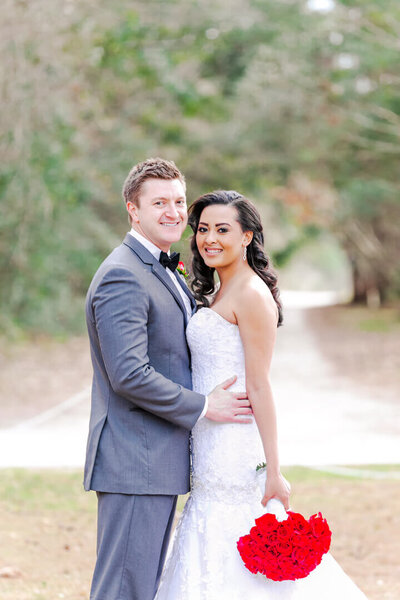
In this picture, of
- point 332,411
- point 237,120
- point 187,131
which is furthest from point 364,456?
point 187,131

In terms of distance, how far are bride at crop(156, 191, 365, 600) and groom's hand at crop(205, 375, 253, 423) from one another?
0.04 m

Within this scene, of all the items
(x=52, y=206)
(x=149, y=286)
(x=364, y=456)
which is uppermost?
(x=52, y=206)

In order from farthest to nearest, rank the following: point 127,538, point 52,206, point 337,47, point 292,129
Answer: point 292,129, point 337,47, point 52,206, point 127,538

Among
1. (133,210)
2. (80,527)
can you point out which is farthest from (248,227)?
(80,527)

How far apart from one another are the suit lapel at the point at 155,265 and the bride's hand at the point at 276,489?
748 mm

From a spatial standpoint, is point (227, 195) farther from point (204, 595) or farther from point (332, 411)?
point (332, 411)

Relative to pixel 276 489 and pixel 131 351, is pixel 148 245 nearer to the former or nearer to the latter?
pixel 131 351

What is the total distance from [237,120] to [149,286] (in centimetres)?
1848

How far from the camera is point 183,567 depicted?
10.7ft

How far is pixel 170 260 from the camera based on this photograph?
3.27 m

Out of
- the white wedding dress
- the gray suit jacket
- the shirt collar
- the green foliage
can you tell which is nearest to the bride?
the white wedding dress

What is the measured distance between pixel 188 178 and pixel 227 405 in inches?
846

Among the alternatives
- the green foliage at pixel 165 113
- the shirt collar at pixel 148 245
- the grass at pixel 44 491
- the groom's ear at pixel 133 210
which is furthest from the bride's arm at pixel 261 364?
the green foliage at pixel 165 113

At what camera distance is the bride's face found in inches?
130
